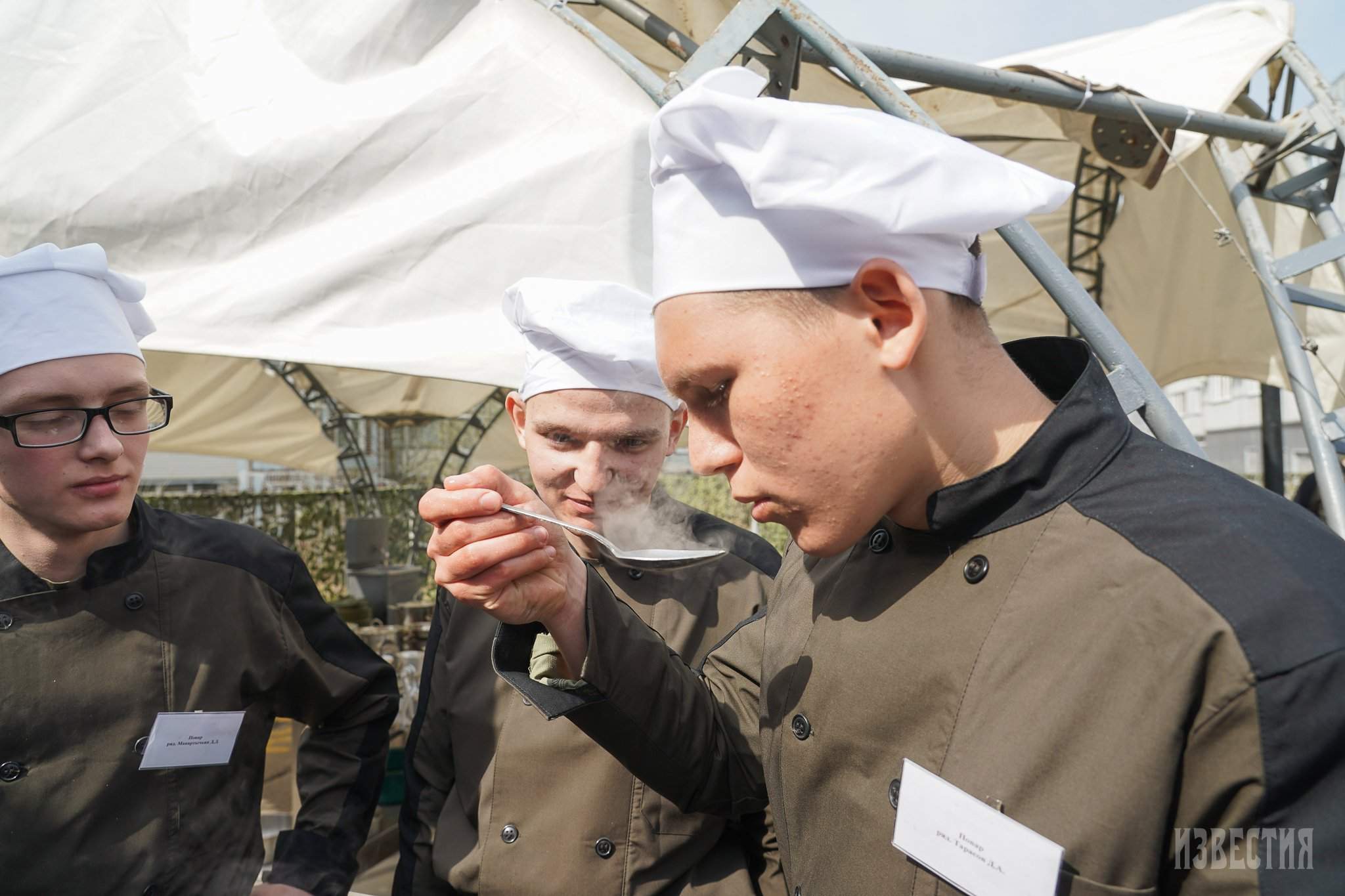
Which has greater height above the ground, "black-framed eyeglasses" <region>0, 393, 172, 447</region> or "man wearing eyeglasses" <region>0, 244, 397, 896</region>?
"black-framed eyeglasses" <region>0, 393, 172, 447</region>

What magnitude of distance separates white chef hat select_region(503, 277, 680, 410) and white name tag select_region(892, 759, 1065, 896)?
1.21 metres

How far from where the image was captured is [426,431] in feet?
40.6

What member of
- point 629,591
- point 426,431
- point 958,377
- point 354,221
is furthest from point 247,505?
point 958,377

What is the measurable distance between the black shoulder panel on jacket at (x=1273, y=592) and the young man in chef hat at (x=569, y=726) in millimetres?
989

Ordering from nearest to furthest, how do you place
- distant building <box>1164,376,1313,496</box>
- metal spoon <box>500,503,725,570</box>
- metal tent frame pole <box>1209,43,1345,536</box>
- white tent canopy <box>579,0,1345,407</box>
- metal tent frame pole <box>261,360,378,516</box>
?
metal spoon <box>500,503,725,570</box>
metal tent frame pole <box>1209,43,1345,536</box>
white tent canopy <box>579,0,1345,407</box>
metal tent frame pole <box>261,360,378,516</box>
distant building <box>1164,376,1313,496</box>

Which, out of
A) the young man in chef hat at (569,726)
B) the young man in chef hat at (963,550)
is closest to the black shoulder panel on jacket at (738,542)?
the young man in chef hat at (569,726)

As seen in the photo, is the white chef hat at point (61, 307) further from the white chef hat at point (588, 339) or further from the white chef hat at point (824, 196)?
the white chef hat at point (824, 196)

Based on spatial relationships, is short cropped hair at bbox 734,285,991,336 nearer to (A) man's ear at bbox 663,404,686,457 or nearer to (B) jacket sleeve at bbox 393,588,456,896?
(A) man's ear at bbox 663,404,686,457

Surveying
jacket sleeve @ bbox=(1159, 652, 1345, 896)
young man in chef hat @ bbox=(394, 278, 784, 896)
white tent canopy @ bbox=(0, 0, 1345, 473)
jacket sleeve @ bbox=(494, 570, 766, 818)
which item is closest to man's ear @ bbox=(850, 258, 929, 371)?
jacket sleeve @ bbox=(1159, 652, 1345, 896)

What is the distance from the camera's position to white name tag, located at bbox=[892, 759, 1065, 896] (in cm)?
94

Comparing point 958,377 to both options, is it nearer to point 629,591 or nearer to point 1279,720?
point 1279,720

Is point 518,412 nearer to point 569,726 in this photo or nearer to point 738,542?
point 738,542

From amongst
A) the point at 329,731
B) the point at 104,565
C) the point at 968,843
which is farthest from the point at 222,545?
the point at 968,843

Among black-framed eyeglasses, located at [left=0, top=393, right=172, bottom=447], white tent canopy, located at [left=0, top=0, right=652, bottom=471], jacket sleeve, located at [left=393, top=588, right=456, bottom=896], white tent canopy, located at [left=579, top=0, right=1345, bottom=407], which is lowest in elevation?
jacket sleeve, located at [left=393, top=588, right=456, bottom=896]
